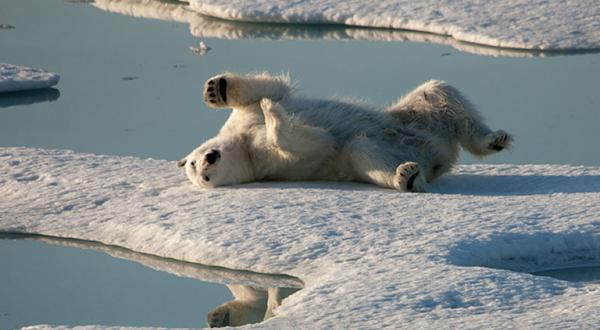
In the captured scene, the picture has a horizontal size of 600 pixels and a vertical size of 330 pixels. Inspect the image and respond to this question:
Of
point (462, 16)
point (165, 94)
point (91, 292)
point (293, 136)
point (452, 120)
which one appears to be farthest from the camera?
point (462, 16)

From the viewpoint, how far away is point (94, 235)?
7.19 meters

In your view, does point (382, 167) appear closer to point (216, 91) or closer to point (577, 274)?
point (216, 91)

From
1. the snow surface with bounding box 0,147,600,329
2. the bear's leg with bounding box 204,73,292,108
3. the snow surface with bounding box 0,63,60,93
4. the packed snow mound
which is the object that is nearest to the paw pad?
the snow surface with bounding box 0,147,600,329

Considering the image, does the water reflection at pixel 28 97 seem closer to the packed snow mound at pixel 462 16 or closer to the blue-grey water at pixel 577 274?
the packed snow mound at pixel 462 16

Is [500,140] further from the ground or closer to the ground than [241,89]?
closer to the ground

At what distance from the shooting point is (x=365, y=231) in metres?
6.71

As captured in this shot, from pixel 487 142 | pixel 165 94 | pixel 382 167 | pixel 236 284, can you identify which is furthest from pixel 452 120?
pixel 165 94

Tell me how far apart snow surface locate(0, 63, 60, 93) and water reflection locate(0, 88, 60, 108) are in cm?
4

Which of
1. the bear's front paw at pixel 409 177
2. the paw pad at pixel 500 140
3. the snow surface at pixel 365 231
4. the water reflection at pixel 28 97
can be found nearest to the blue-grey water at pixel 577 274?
the snow surface at pixel 365 231

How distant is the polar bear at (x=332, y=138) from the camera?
7559 mm

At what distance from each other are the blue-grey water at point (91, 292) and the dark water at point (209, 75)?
6.51 ft

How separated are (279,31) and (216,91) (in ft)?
16.1

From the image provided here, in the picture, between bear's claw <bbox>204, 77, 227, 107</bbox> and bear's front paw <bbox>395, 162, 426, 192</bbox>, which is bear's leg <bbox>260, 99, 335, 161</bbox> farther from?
bear's front paw <bbox>395, 162, 426, 192</bbox>

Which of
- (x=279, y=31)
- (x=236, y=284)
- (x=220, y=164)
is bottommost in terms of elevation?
(x=236, y=284)
